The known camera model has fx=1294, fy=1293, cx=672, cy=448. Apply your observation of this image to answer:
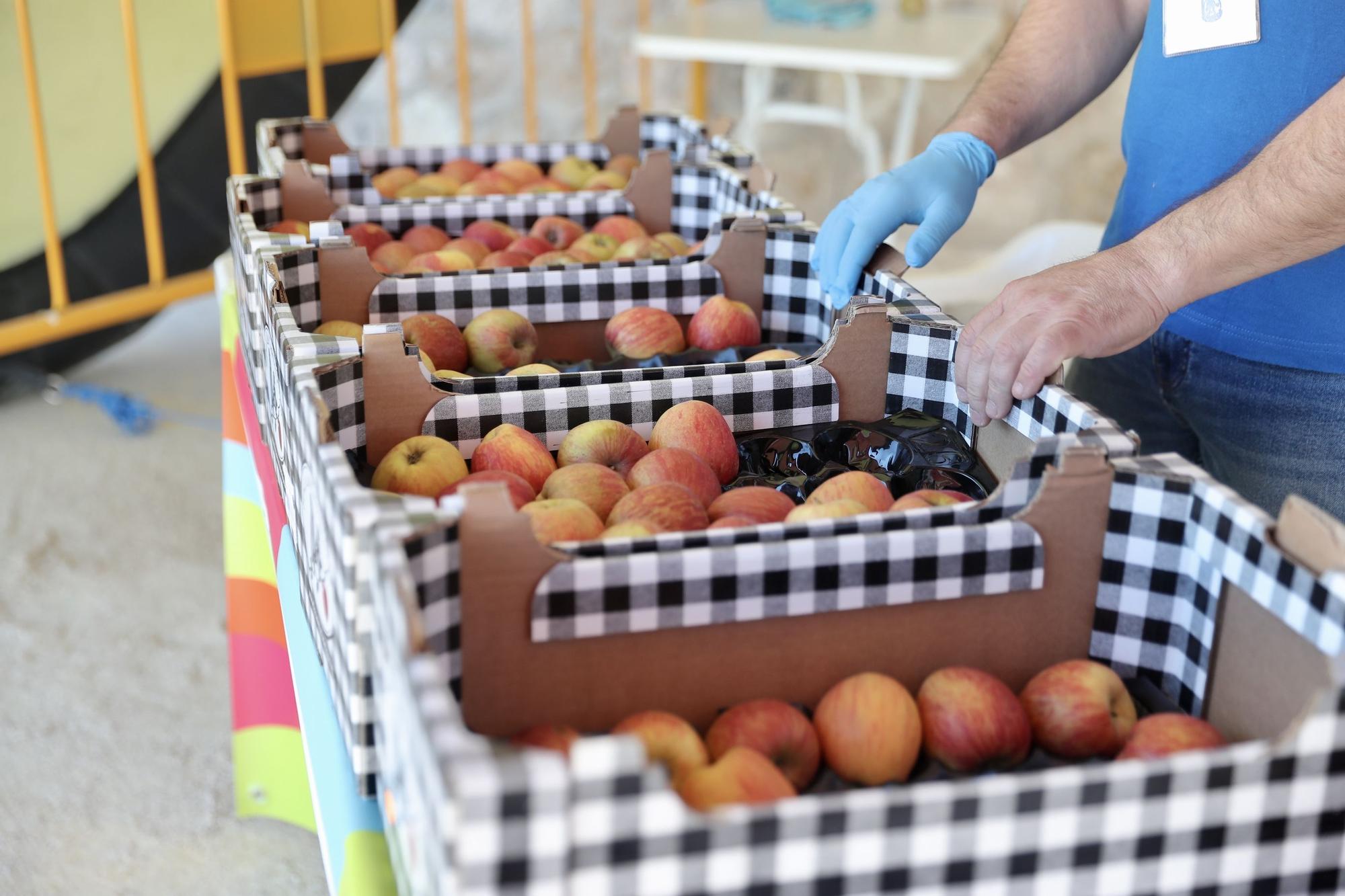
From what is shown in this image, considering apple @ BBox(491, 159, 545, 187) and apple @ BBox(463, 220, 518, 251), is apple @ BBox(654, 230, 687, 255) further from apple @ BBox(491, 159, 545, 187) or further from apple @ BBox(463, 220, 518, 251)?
apple @ BBox(491, 159, 545, 187)

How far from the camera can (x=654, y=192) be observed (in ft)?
6.31

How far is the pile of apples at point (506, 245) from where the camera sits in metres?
1.67

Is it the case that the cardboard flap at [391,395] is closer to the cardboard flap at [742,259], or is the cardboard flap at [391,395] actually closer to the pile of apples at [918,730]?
the pile of apples at [918,730]

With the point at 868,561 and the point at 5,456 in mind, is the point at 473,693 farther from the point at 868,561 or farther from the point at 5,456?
the point at 5,456

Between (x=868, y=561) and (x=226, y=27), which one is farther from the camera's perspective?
(x=226, y=27)

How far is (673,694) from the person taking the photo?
2.89ft

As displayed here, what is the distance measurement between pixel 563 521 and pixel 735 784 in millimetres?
287

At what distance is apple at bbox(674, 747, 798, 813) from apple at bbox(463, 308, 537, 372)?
2.57 ft

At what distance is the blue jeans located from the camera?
1.40m

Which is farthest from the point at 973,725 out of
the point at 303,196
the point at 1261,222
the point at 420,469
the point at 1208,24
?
the point at 303,196

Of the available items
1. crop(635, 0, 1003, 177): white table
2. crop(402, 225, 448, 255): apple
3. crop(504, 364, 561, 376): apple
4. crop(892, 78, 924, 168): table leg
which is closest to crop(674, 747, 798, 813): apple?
crop(504, 364, 561, 376): apple

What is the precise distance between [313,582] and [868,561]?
1.43 ft

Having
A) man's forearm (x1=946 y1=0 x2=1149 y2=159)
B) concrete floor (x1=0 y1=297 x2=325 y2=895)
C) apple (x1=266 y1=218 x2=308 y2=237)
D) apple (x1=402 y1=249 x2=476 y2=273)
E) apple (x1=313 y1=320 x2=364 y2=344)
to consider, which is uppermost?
man's forearm (x1=946 y1=0 x2=1149 y2=159)

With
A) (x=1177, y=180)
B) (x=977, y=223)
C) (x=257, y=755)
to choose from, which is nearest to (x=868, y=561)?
(x=1177, y=180)
